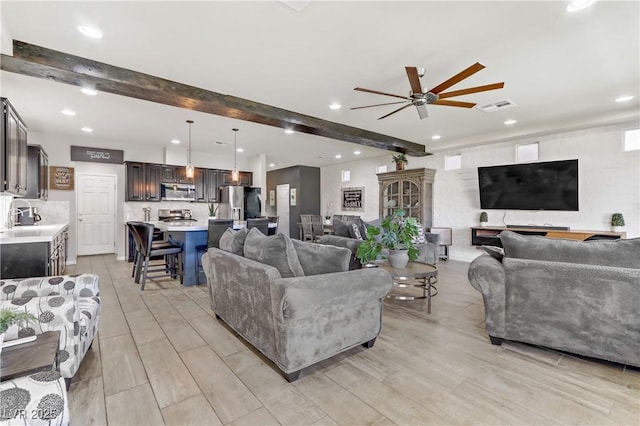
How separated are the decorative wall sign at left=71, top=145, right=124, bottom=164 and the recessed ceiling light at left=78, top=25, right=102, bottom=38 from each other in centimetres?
480

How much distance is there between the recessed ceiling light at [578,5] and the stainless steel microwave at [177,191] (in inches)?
292

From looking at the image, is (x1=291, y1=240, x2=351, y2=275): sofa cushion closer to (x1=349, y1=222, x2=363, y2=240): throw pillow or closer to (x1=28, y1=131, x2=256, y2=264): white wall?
(x1=349, y1=222, x2=363, y2=240): throw pillow

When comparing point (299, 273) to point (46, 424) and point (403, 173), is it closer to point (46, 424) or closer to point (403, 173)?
point (46, 424)

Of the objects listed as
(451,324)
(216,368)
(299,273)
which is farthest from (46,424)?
(451,324)

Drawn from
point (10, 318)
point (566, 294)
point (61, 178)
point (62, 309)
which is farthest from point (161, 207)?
point (566, 294)

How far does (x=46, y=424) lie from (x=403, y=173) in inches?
283

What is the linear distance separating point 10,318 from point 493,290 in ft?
10.2

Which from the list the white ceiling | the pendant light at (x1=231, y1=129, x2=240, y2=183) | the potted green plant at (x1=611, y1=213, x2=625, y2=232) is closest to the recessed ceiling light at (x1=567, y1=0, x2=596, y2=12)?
the white ceiling

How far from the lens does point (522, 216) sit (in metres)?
5.84

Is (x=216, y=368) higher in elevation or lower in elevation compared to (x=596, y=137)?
lower

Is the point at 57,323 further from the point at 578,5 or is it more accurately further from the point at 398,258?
the point at 578,5

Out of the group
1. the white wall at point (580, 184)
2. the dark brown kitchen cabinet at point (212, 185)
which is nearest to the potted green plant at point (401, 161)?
the white wall at point (580, 184)

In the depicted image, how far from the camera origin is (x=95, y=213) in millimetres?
6977

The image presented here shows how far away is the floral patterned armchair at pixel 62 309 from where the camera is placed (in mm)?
1585
